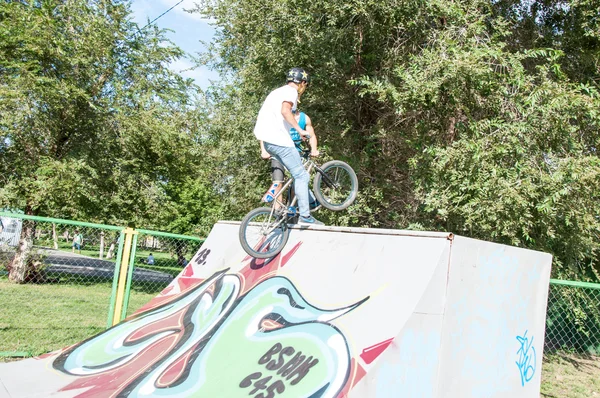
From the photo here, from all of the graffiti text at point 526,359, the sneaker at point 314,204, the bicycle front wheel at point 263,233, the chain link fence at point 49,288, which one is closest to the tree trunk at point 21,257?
the chain link fence at point 49,288

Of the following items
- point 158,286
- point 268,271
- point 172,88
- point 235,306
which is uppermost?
point 172,88

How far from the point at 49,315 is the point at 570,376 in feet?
27.8

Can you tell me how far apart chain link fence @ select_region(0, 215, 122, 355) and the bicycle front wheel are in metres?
1.83

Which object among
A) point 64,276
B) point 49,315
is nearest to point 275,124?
point 49,315

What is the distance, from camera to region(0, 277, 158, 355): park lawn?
6520mm

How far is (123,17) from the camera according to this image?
589 inches

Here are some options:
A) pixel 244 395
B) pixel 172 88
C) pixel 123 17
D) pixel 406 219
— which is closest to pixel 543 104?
pixel 406 219

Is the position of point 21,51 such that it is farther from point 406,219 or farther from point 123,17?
point 406,219

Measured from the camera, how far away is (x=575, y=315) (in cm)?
829

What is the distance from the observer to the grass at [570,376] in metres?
6.47

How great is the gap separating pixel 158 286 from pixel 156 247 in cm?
225

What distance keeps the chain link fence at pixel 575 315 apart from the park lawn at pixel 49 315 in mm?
7179

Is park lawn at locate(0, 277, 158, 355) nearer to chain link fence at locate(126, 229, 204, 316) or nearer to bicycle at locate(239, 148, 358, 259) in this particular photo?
chain link fence at locate(126, 229, 204, 316)

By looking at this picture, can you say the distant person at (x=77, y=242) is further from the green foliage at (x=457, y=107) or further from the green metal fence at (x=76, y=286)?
the green foliage at (x=457, y=107)
